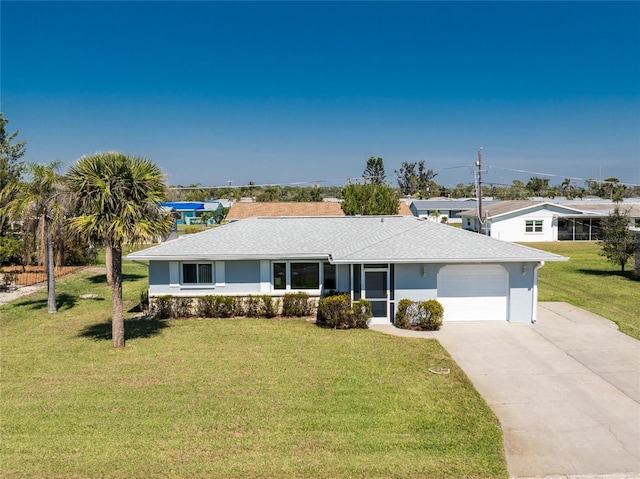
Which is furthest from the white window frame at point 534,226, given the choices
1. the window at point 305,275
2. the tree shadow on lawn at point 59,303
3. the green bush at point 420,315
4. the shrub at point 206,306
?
the tree shadow on lawn at point 59,303

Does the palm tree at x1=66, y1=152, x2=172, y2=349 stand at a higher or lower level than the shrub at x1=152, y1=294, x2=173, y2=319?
higher

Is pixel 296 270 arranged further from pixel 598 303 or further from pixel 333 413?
pixel 598 303

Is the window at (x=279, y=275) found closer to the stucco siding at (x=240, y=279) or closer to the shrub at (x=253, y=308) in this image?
the stucco siding at (x=240, y=279)

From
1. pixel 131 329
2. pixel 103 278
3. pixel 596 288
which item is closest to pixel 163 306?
pixel 131 329

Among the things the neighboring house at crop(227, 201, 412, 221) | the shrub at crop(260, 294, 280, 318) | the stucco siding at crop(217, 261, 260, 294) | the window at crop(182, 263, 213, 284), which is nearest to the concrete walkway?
the shrub at crop(260, 294, 280, 318)

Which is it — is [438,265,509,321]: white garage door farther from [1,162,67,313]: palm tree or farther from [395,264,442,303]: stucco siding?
[1,162,67,313]: palm tree

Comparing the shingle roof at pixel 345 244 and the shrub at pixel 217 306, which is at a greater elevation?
the shingle roof at pixel 345 244

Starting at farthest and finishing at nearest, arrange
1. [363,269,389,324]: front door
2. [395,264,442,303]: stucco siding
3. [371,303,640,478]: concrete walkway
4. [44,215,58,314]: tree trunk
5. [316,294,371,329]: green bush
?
[44,215,58,314]: tree trunk < [363,269,389,324]: front door < [395,264,442,303]: stucco siding < [316,294,371,329]: green bush < [371,303,640,478]: concrete walkway
